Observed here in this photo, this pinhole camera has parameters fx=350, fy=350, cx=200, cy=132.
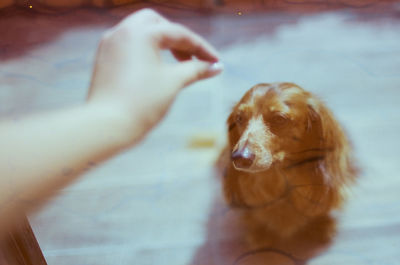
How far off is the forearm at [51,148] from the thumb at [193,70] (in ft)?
0.33

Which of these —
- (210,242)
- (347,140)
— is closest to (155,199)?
(210,242)

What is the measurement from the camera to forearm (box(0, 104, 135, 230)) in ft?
1.23

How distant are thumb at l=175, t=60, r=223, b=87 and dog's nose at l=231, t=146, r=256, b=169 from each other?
129 millimetres

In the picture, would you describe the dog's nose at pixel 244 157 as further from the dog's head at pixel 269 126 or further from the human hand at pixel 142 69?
the human hand at pixel 142 69

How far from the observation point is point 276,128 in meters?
0.57

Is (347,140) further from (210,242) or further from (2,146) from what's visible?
(2,146)

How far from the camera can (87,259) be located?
0.70 metres

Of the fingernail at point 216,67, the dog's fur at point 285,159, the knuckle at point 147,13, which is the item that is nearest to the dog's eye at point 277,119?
the dog's fur at point 285,159

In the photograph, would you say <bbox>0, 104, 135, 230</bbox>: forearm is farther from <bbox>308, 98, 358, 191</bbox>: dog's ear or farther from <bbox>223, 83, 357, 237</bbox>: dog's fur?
<bbox>308, 98, 358, 191</bbox>: dog's ear

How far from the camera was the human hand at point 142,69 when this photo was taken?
41 cm

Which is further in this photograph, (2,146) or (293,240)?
(293,240)

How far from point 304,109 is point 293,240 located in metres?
0.28

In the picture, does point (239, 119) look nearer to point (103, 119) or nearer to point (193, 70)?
point (193, 70)

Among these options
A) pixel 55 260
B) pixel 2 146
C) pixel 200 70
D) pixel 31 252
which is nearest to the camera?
pixel 2 146
